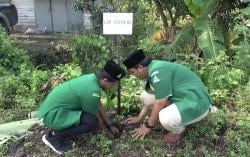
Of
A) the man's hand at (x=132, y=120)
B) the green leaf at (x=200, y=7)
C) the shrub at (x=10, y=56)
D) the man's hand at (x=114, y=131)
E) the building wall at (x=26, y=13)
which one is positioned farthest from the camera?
the building wall at (x=26, y=13)

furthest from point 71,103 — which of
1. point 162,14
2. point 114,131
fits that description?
point 162,14

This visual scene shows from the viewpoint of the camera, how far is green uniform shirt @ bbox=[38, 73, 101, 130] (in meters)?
5.01

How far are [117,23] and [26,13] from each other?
1240 cm

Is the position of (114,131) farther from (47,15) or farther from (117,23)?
(47,15)

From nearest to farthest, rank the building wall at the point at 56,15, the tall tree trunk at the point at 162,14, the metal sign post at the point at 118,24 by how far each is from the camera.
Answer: the metal sign post at the point at 118,24 < the tall tree trunk at the point at 162,14 < the building wall at the point at 56,15

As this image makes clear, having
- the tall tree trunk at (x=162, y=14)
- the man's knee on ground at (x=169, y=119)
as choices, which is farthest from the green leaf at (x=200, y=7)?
the man's knee on ground at (x=169, y=119)

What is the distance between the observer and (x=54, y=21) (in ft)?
56.9

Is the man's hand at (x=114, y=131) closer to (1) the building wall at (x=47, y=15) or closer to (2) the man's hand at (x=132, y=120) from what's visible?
(2) the man's hand at (x=132, y=120)

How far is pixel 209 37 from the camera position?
308 inches

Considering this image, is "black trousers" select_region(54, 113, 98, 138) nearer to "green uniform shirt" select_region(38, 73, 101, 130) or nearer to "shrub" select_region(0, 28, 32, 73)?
"green uniform shirt" select_region(38, 73, 101, 130)

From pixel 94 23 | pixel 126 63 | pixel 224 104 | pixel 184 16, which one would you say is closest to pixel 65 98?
pixel 126 63

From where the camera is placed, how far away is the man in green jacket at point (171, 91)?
16.4 feet

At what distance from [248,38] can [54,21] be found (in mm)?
10867

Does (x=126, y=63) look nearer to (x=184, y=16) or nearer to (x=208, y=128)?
(x=208, y=128)
